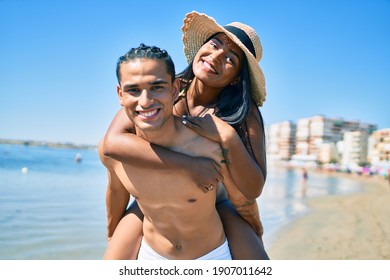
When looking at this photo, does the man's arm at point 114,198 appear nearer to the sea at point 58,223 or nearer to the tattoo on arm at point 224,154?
the tattoo on arm at point 224,154

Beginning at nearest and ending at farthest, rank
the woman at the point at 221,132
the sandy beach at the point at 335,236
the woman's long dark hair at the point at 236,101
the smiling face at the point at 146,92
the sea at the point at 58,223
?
the smiling face at the point at 146,92 < the woman at the point at 221,132 < the woman's long dark hair at the point at 236,101 < the sea at the point at 58,223 < the sandy beach at the point at 335,236

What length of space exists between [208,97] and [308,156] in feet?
220

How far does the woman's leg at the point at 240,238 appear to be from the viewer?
2.56 meters

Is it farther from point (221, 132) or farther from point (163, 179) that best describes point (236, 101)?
point (163, 179)

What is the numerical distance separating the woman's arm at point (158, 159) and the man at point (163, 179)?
50 millimetres

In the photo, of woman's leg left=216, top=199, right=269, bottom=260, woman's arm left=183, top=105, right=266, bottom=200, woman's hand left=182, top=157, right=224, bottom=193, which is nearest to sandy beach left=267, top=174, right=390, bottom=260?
woman's leg left=216, top=199, right=269, bottom=260

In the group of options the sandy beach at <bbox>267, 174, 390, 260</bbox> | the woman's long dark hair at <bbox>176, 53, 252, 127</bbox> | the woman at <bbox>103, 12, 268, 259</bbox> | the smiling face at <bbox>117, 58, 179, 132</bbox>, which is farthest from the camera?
the sandy beach at <bbox>267, 174, 390, 260</bbox>

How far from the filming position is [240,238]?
2.58m

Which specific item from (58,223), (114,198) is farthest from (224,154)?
(58,223)

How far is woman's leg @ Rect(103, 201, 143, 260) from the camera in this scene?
255 centimetres

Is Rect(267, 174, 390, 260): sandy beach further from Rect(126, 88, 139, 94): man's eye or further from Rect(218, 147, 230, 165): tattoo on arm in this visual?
Rect(126, 88, 139, 94): man's eye

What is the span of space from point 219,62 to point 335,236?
9.96 metres

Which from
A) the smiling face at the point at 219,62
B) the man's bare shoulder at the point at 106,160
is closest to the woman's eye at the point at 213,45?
the smiling face at the point at 219,62
